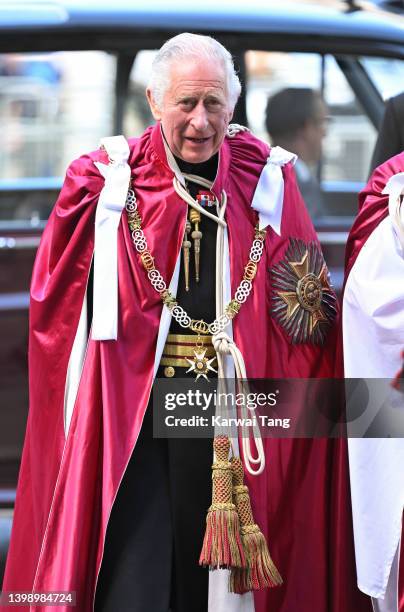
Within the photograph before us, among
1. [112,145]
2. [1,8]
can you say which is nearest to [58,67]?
[1,8]

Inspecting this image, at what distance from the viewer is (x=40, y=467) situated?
4.09 metres

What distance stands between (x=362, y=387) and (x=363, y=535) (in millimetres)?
443

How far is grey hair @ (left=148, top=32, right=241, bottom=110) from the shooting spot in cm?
388

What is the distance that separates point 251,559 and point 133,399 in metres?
0.57

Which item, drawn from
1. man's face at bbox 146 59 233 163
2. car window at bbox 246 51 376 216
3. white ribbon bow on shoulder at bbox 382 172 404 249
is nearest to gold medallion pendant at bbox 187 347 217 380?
man's face at bbox 146 59 233 163

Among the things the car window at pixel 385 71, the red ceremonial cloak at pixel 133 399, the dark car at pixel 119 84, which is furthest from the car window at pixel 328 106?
the red ceremonial cloak at pixel 133 399

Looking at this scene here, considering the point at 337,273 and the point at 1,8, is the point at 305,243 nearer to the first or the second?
the point at 337,273

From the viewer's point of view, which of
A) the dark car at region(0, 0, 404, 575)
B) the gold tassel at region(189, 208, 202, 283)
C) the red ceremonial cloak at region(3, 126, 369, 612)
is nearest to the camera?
the red ceremonial cloak at region(3, 126, 369, 612)

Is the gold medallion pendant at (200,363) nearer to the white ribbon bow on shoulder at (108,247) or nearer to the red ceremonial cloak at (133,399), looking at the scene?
the red ceremonial cloak at (133,399)

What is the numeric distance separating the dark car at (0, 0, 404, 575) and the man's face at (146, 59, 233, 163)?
1.24 meters

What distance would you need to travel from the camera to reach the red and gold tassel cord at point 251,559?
3.84m

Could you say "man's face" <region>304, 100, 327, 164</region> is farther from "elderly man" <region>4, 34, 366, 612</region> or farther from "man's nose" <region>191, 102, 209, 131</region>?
"man's nose" <region>191, 102, 209, 131</region>

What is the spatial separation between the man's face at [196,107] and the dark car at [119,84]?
4.06 feet
